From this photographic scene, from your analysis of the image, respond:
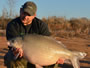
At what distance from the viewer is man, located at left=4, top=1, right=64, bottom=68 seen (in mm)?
3609

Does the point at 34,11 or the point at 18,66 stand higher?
the point at 34,11

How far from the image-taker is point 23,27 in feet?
12.7

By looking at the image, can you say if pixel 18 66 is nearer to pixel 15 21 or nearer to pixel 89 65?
pixel 15 21

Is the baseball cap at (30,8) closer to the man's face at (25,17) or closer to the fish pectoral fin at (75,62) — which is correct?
the man's face at (25,17)

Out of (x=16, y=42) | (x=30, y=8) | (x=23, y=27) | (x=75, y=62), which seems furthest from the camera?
(x=23, y=27)

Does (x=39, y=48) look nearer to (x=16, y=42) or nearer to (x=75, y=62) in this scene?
(x=16, y=42)

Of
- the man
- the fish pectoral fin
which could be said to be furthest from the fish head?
the fish pectoral fin

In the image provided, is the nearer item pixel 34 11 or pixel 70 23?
pixel 34 11

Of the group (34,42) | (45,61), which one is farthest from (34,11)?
(45,61)

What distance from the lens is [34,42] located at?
329 cm

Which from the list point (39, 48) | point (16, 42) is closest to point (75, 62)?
point (39, 48)

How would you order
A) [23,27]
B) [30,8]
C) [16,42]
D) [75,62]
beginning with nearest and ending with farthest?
[16,42] → [75,62] → [30,8] → [23,27]

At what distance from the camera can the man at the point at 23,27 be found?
3.61 metres

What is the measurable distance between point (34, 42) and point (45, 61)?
1.23 feet
